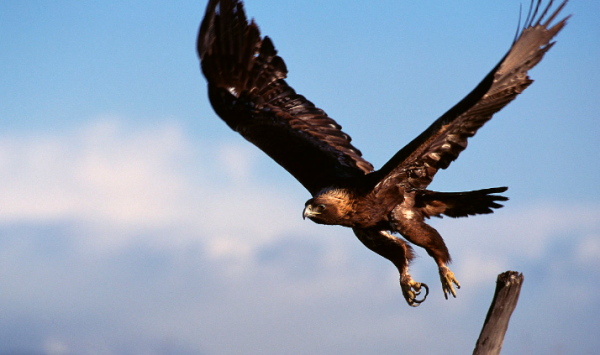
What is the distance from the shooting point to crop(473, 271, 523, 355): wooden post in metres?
5.40

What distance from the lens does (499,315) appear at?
5441 mm

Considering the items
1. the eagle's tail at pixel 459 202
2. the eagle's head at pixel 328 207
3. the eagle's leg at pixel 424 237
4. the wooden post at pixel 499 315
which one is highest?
the eagle's tail at pixel 459 202

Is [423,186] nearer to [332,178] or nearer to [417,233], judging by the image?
[417,233]

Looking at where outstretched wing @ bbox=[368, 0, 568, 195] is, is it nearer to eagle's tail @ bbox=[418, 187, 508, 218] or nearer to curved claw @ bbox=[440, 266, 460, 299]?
eagle's tail @ bbox=[418, 187, 508, 218]

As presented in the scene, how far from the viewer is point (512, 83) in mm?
5418

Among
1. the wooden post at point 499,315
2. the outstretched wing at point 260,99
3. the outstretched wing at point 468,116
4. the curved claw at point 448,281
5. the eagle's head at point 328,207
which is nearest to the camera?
the outstretched wing at point 468,116

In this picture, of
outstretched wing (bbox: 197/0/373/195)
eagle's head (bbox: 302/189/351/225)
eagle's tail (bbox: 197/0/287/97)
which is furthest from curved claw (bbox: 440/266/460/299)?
eagle's tail (bbox: 197/0/287/97)

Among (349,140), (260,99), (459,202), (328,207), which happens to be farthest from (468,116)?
(260,99)

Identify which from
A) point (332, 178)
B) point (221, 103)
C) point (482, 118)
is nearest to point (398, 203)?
point (332, 178)

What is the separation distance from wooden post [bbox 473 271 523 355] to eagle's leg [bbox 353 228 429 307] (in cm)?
109

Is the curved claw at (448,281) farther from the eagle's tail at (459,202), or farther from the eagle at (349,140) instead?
the eagle's tail at (459,202)

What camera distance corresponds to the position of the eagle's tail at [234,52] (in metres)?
7.49

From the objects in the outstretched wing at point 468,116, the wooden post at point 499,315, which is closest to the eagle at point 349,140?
the outstretched wing at point 468,116

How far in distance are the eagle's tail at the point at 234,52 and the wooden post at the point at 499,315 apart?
12.3 ft
